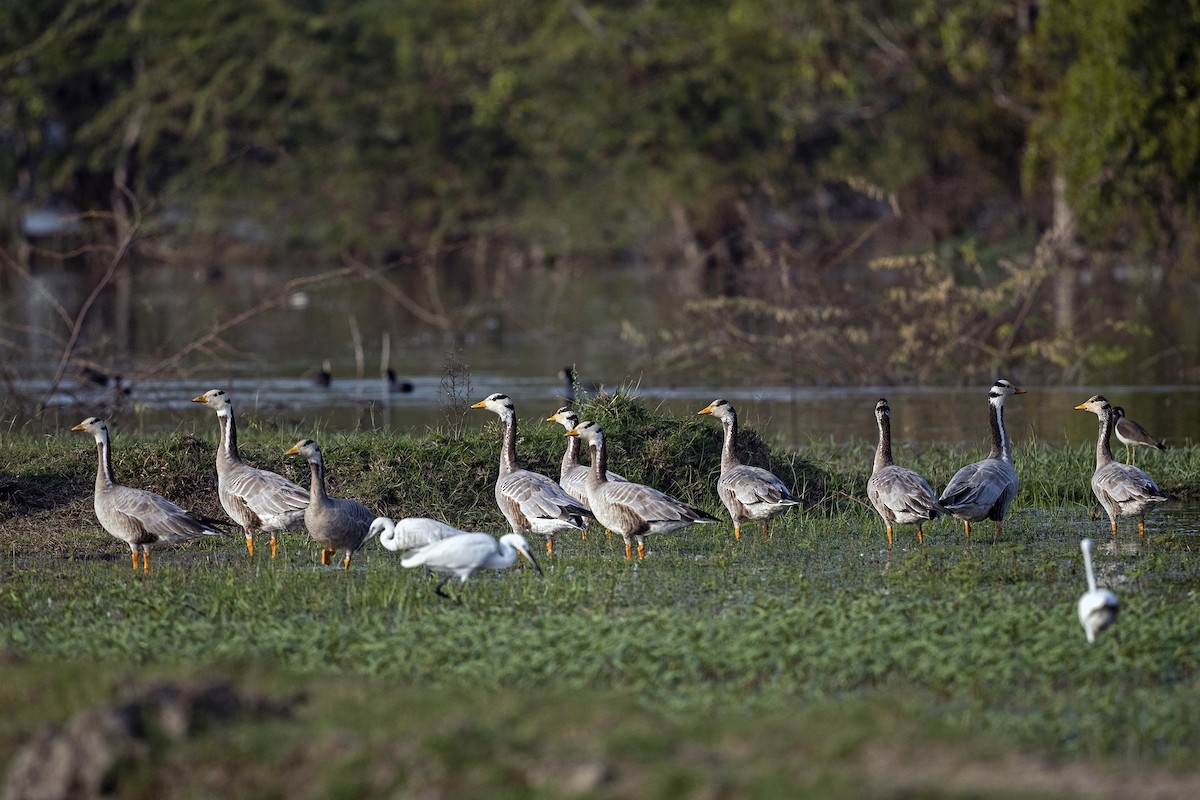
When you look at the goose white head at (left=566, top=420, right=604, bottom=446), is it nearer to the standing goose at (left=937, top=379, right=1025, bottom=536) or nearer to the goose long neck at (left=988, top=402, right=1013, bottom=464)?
the standing goose at (left=937, top=379, right=1025, bottom=536)

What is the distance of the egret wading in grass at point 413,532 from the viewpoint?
1118 centimetres

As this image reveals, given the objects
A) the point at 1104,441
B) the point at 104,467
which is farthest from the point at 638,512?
the point at 1104,441

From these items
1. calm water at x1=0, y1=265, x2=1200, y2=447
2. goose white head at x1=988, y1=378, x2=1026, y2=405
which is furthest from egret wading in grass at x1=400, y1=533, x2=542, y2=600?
goose white head at x1=988, y1=378, x2=1026, y2=405

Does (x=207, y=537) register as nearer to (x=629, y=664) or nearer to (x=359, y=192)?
(x=629, y=664)

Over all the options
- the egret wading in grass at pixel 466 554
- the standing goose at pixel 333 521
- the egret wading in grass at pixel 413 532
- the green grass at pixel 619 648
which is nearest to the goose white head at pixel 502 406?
the green grass at pixel 619 648

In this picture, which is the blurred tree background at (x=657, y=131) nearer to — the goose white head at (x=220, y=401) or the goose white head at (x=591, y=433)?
Result: the goose white head at (x=591, y=433)

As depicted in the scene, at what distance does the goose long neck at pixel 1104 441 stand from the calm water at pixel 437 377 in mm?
3278

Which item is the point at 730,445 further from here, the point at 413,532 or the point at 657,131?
the point at 657,131

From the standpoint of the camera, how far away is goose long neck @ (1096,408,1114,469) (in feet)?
43.8

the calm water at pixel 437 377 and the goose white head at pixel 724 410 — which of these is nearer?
the goose white head at pixel 724 410

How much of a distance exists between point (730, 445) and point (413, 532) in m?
3.50

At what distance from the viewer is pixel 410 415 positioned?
2186cm

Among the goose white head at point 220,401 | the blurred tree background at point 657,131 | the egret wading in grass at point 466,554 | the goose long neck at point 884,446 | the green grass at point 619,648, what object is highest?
the blurred tree background at point 657,131

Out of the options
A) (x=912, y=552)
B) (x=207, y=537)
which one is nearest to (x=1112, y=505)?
(x=912, y=552)
